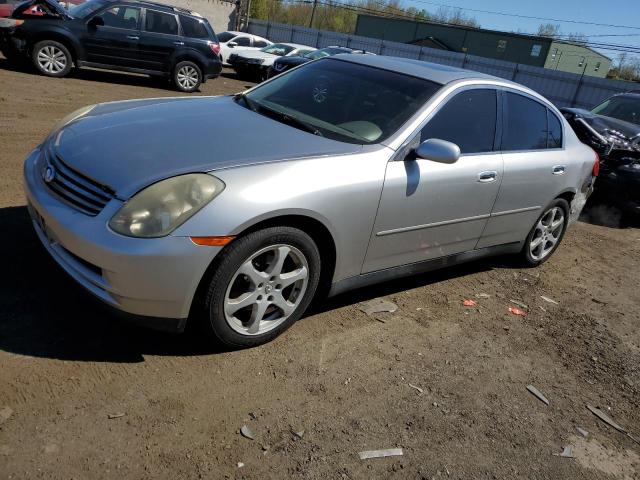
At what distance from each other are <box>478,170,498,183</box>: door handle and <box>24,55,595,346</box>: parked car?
0.07 feet

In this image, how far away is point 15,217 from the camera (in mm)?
4090

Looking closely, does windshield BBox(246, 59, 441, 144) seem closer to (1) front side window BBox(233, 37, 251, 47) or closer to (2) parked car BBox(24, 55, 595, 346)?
(2) parked car BBox(24, 55, 595, 346)

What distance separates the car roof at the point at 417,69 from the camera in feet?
12.8

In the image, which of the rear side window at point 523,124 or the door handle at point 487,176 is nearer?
the door handle at point 487,176

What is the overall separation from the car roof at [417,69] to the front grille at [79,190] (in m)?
2.35

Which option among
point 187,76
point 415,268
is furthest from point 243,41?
point 415,268

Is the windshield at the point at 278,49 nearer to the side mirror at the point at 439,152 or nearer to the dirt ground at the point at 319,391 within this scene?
the dirt ground at the point at 319,391

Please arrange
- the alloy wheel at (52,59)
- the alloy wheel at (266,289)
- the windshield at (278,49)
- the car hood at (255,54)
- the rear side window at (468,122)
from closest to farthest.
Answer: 1. the alloy wheel at (266,289)
2. the rear side window at (468,122)
3. the alloy wheel at (52,59)
4. the car hood at (255,54)
5. the windshield at (278,49)

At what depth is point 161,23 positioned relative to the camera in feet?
38.3

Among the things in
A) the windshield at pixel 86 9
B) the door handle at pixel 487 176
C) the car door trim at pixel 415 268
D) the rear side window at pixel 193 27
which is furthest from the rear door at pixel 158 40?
the door handle at pixel 487 176

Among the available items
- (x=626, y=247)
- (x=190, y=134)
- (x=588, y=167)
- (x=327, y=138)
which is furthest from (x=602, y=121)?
(x=190, y=134)

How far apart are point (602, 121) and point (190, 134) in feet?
22.5

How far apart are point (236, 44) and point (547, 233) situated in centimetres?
1764

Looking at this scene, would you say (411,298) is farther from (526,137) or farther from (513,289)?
(526,137)
